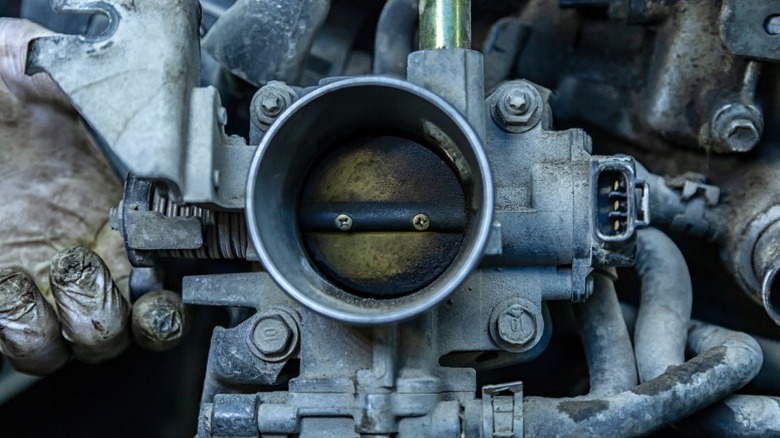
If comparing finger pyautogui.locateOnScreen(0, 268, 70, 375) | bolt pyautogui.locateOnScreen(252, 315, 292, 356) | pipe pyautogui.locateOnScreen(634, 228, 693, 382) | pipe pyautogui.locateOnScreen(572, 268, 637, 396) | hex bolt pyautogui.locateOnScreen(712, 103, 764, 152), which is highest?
hex bolt pyautogui.locateOnScreen(712, 103, 764, 152)

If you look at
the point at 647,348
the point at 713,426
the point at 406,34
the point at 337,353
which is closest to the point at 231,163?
the point at 337,353

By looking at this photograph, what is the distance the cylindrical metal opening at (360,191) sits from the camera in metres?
0.91

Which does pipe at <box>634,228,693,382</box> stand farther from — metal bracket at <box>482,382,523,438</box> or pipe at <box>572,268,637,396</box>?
metal bracket at <box>482,382,523,438</box>

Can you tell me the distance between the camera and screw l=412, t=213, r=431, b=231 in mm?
1056

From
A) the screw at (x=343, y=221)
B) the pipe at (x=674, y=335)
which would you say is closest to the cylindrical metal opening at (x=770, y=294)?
the pipe at (x=674, y=335)

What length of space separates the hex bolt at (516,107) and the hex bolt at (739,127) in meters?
0.38

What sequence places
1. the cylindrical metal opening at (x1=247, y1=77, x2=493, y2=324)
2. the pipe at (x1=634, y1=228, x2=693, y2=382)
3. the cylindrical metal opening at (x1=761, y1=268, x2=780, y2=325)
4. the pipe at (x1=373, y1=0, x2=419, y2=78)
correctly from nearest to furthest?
1. the cylindrical metal opening at (x1=247, y1=77, x2=493, y2=324)
2. the cylindrical metal opening at (x1=761, y1=268, x2=780, y2=325)
3. the pipe at (x1=634, y1=228, x2=693, y2=382)
4. the pipe at (x1=373, y1=0, x2=419, y2=78)

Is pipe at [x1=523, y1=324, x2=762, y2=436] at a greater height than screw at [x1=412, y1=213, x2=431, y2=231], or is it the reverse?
screw at [x1=412, y1=213, x2=431, y2=231]

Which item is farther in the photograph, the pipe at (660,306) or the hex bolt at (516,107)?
the pipe at (660,306)

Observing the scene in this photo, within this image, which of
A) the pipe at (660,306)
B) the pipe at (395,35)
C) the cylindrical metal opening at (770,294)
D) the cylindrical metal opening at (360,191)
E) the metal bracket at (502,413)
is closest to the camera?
the cylindrical metal opening at (360,191)

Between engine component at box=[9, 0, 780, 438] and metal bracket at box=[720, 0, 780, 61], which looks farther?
metal bracket at box=[720, 0, 780, 61]

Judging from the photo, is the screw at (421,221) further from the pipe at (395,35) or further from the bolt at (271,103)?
the pipe at (395,35)

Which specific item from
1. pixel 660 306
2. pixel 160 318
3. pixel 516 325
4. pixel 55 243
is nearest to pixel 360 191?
pixel 516 325

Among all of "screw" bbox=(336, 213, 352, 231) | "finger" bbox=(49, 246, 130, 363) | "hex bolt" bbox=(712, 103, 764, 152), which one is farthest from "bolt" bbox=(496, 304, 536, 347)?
"finger" bbox=(49, 246, 130, 363)
